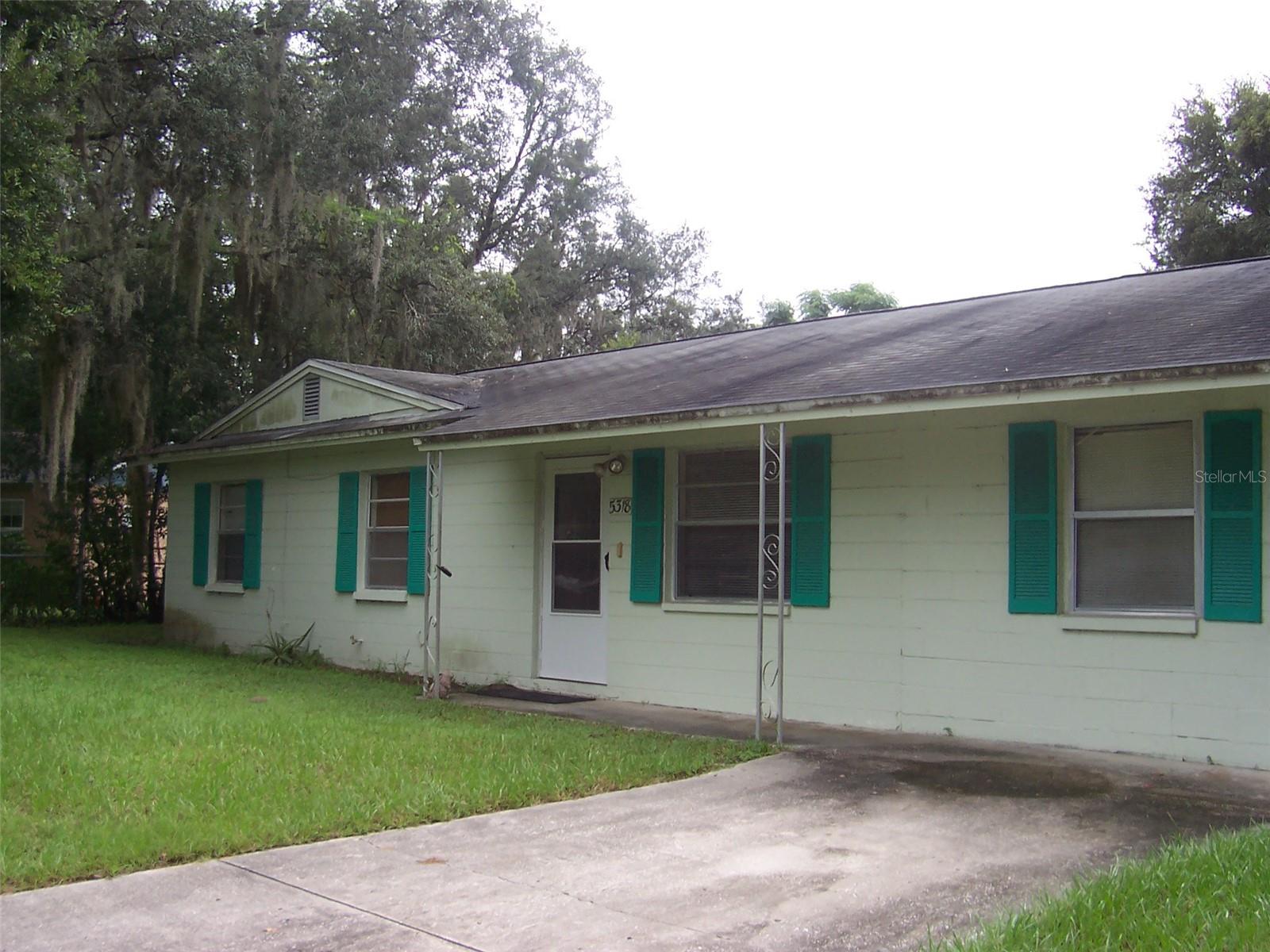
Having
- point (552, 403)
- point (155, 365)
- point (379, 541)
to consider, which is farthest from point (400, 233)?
point (552, 403)

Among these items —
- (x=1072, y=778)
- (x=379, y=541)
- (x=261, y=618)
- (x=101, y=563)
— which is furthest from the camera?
(x=101, y=563)

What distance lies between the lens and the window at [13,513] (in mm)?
29578

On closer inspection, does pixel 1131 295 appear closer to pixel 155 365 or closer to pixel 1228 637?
pixel 1228 637

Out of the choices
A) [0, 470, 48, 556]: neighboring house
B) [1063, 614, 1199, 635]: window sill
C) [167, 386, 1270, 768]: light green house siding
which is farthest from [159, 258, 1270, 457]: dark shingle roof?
[0, 470, 48, 556]: neighboring house

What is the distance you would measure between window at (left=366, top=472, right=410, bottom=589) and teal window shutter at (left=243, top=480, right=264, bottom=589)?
83.9 inches

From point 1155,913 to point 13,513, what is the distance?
102ft

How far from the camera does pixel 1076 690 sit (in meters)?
7.47

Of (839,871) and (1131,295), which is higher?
→ (1131,295)

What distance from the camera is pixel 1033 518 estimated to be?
25.0 ft

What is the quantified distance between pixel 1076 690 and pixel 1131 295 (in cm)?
320

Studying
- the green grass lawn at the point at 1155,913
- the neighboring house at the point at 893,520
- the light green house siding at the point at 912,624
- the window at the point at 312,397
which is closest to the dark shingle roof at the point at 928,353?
the neighboring house at the point at 893,520

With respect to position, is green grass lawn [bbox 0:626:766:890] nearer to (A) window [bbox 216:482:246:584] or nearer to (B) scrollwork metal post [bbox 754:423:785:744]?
(B) scrollwork metal post [bbox 754:423:785:744]

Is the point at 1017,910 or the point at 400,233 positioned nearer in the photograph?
the point at 1017,910

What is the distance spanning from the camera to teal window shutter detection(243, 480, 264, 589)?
1395 centimetres
